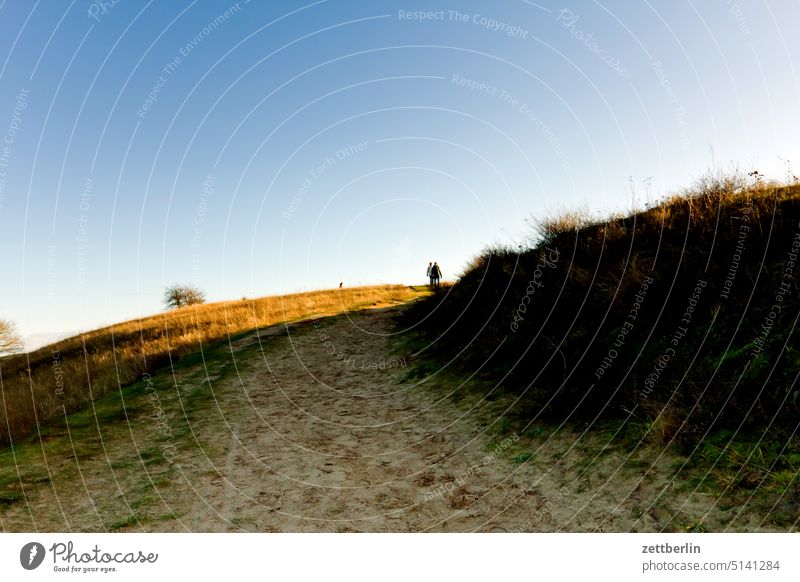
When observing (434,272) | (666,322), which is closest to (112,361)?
(666,322)

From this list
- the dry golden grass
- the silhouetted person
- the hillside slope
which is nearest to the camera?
the hillside slope

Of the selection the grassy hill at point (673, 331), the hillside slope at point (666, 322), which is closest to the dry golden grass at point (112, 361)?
the grassy hill at point (673, 331)

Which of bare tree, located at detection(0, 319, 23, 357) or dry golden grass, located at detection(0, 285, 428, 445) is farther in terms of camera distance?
bare tree, located at detection(0, 319, 23, 357)

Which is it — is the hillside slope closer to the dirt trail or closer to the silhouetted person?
the dirt trail

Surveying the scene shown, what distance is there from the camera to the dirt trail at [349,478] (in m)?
5.67

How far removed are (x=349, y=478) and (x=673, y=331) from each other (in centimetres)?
564

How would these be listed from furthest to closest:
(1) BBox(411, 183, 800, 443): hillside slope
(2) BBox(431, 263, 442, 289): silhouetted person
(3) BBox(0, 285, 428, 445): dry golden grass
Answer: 1. (2) BBox(431, 263, 442, 289): silhouetted person
2. (3) BBox(0, 285, 428, 445): dry golden grass
3. (1) BBox(411, 183, 800, 443): hillside slope

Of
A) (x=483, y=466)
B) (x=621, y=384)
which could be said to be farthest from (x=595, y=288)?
(x=483, y=466)

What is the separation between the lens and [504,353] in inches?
421

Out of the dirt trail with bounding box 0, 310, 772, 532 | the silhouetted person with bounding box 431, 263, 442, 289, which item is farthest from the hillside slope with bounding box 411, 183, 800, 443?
the silhouetted person with bounding box 431, 263, 442, 289

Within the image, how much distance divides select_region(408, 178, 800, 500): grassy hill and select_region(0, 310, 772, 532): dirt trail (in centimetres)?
77

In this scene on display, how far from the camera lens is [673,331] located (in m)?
7.67

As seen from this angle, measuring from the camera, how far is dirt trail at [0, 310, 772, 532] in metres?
5.67
